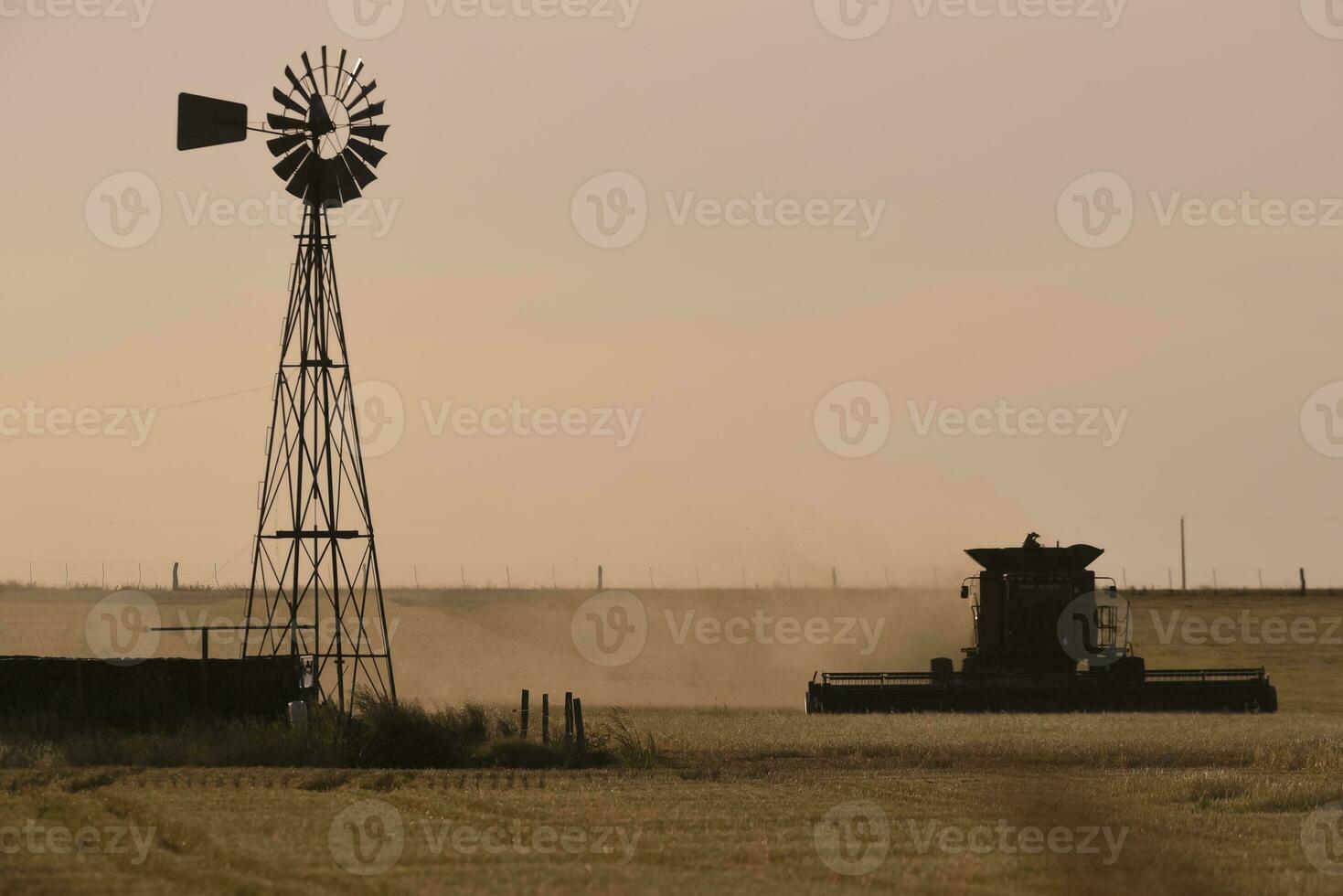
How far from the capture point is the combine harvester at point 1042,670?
4525 cm

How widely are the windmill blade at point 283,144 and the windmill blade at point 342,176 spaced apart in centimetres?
77

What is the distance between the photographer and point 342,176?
39.1m

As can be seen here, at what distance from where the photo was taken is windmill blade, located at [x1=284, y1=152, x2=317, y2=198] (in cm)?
3903

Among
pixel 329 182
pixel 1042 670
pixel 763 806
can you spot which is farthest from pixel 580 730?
pixel 1042 670

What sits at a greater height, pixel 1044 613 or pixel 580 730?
pixel 1044 613

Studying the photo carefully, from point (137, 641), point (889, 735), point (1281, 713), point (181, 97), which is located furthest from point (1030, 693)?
point (137, 641)

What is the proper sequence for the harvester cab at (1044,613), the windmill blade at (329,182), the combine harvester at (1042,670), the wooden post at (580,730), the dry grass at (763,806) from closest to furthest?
the dry grass at (763,806), the wooden post at (580,730), the windmill blade at (329,182), the combine harvester at (1042,670), the harvester cab at (1044,613)

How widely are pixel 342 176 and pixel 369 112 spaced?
150cm

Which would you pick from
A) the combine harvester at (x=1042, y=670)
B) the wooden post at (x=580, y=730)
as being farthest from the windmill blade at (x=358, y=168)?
the combine harvester at (x=1042, y=670)

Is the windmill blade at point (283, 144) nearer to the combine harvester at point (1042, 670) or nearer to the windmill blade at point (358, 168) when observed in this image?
the windmill blade at point (358, 168)

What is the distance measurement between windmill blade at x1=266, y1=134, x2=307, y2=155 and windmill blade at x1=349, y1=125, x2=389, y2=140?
1140 millimetres

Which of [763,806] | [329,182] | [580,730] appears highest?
[329,182]

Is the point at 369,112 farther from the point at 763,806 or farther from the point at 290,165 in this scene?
the point at 763,806

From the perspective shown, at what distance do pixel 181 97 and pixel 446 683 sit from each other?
114 feet
